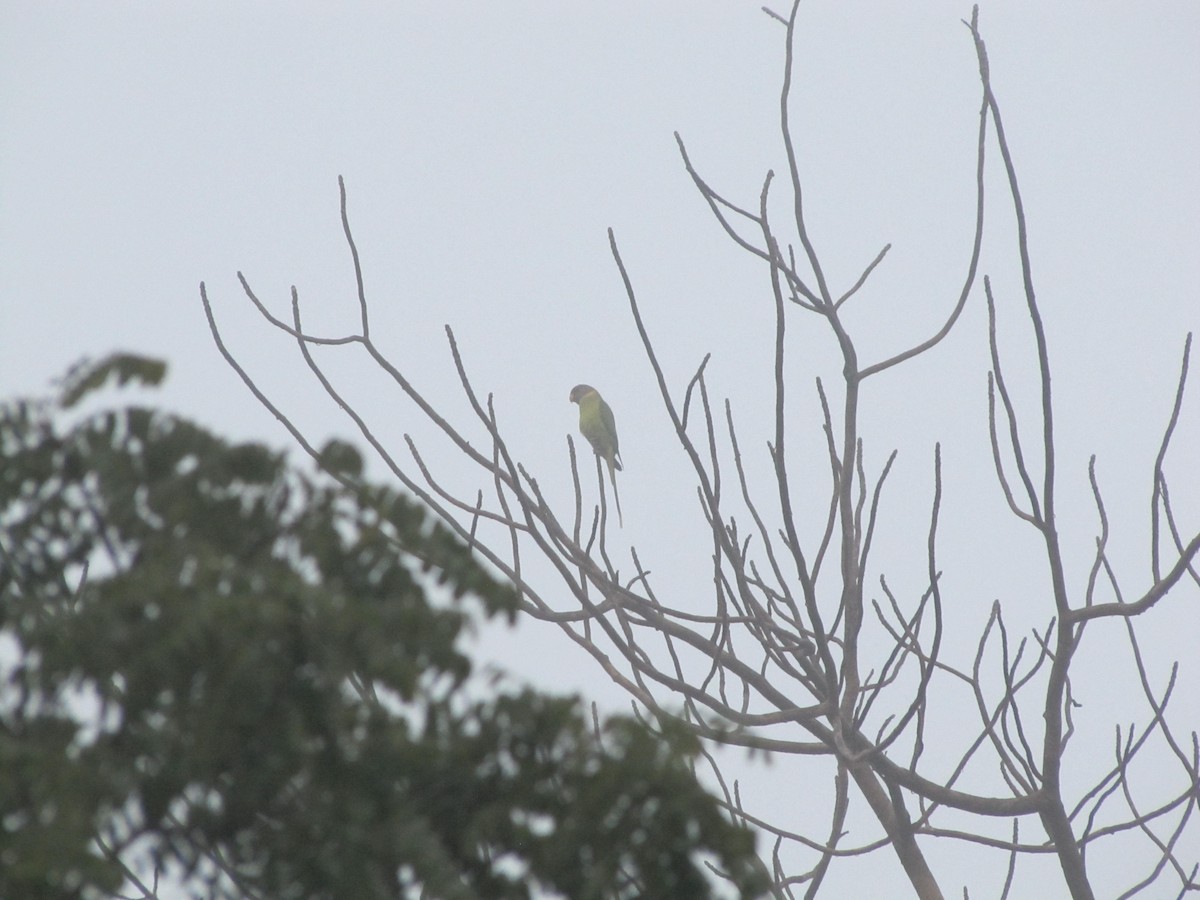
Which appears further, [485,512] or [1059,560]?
[485,512]

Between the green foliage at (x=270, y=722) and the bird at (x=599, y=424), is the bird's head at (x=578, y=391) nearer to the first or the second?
the bird at (x=599, y=424)

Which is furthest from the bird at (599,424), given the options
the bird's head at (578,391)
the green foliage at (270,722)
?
the green foliage at (270,722)

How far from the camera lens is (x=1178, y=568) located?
9.32 ft

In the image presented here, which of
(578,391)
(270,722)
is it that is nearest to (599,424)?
(578,391)

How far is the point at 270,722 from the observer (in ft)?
5.87

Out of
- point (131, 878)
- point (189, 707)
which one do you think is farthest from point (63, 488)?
point (131, 878)

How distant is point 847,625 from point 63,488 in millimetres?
1868

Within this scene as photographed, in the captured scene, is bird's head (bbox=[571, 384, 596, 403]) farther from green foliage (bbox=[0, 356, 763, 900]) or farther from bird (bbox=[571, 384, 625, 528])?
green foliage (bbox=[0, 356, 763, 900])

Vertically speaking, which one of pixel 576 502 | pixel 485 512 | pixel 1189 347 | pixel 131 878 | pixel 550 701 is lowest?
pixel 131 878

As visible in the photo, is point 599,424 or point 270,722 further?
point 599,424

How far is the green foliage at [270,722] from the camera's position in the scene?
5.70 feet

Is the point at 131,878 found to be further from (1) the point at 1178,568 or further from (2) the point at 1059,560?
(1) the point at 1178,568

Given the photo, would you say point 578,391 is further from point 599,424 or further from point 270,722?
point 270,722

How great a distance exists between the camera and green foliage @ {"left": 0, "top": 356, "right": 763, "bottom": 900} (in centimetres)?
174
